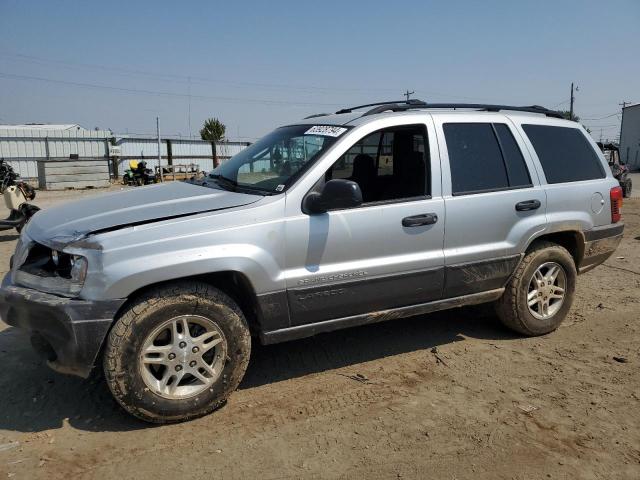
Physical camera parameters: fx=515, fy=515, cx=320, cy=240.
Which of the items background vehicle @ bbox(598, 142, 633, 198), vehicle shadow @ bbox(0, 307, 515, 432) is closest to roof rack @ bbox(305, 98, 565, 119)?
vehicle shadow @ bbox(0, 307, 515, 432)

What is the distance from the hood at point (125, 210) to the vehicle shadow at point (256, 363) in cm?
112

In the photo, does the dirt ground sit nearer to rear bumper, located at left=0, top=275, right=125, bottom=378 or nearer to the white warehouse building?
rear bumper, located at left=0, top=275, right=125, bottom=378

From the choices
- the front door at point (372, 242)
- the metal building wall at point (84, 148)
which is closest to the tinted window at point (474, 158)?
the front door at point (372, 242)

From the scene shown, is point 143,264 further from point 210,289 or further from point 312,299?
point 312,299

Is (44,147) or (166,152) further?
(166,152)

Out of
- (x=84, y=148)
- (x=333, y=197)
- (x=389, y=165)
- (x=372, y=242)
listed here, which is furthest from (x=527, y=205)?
(x=84, y=148)

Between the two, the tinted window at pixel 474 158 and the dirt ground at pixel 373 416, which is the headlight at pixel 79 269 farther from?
the tinted window at pixel 474 158

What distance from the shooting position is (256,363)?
161 inches

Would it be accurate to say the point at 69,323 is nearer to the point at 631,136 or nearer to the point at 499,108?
the point at 499,108

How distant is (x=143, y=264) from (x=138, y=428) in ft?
3.45

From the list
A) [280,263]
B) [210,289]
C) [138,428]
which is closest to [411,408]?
→ [280,263]

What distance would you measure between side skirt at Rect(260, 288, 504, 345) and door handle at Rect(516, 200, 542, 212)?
69 centimetres

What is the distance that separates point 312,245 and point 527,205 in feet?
6.54

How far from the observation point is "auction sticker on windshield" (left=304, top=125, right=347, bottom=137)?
3.74 metres
